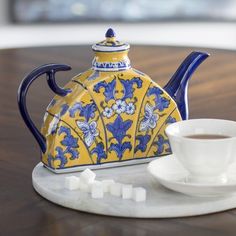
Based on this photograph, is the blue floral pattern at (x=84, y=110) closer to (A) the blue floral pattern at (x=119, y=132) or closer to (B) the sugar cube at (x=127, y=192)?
(A) the blue floral pattern at (x=119, y=132)

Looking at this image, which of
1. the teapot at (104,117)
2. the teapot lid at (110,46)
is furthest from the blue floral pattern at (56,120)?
the teapot lid at (110,46)

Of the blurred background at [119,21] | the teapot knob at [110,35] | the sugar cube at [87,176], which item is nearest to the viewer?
the sugar cube at [87,176]

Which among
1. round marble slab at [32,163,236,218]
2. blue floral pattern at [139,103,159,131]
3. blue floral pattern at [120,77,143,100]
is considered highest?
blue floral pattern at [120,77,143,100]

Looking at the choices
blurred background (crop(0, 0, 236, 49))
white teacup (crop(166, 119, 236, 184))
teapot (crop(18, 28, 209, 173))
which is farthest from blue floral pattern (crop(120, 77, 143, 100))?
blurred background (crop(0, 0, 236, 49))

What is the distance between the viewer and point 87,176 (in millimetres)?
1051

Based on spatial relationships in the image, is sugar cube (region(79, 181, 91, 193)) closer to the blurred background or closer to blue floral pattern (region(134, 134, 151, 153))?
blue floral pattern (region(134, 134, 151, 153))

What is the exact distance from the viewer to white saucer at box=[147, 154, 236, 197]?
3.27ft

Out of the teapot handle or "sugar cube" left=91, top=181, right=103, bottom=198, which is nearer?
"sugar cube" left=91, top=181, right=103, bottom=198

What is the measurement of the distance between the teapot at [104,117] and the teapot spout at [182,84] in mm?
47

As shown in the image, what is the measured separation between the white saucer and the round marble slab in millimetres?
12

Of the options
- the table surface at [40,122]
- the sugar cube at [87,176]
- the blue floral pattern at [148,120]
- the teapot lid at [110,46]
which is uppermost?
the teapot lid at [110,46]

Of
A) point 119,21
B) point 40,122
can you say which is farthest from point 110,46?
point 119,21

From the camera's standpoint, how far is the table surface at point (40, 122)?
37.1 inches

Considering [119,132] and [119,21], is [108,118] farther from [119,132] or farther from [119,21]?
[119,21]
